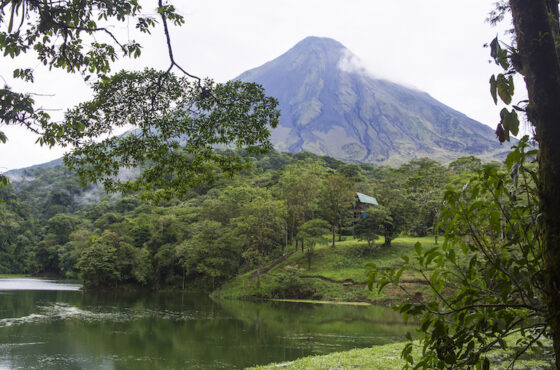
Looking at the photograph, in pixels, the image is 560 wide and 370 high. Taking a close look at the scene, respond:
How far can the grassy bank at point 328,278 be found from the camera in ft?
86.5

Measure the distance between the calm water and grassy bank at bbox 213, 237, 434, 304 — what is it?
3.30 metres

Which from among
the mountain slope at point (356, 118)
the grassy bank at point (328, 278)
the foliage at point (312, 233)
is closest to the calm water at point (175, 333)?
the grassy bank at point (328, 278)

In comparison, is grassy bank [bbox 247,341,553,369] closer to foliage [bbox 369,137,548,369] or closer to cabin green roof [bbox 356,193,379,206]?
foliage [bbox 369,137,548,369]

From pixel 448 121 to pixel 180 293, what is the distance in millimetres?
134950

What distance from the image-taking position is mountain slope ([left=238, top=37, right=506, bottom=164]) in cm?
12962

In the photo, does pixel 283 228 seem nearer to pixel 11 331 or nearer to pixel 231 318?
pixel 231 318

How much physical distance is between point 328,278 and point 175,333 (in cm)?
1556

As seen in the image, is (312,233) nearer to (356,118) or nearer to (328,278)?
(328,278)

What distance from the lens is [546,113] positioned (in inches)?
66.1

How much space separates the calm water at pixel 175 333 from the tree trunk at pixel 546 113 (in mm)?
9943

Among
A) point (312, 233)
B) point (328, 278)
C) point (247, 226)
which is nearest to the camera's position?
point (328, 278)

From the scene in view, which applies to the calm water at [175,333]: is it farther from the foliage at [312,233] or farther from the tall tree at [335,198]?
the tall tree at [335,198]

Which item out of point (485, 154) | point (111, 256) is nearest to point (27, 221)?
Answer: point (111, 256)

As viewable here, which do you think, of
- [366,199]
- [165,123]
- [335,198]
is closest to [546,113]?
[165,123]
